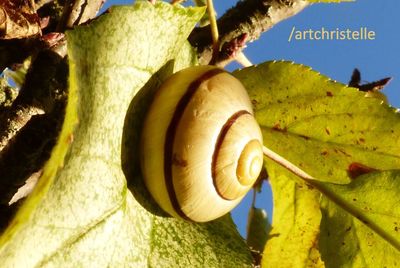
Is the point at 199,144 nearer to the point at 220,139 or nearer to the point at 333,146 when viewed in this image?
the point at 220,139

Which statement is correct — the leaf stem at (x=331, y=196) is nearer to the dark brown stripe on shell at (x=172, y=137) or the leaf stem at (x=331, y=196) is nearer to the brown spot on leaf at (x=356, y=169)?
the brown spot on leaf at (x=356, y=169)

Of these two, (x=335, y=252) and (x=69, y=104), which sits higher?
(x=69, y=104)

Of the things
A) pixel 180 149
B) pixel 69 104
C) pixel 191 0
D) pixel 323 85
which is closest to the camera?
pixel 69 104

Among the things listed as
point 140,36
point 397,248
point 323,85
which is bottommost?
point 397,248

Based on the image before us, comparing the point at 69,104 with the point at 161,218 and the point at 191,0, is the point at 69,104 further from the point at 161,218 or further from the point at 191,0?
the point at 191,0

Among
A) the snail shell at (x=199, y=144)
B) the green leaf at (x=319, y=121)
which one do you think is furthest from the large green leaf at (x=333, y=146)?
the snail shell at (x=199, y=144)

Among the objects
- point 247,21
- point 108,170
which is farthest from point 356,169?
point 108,170

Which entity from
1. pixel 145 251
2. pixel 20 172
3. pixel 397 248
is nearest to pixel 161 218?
pixel 145 251
